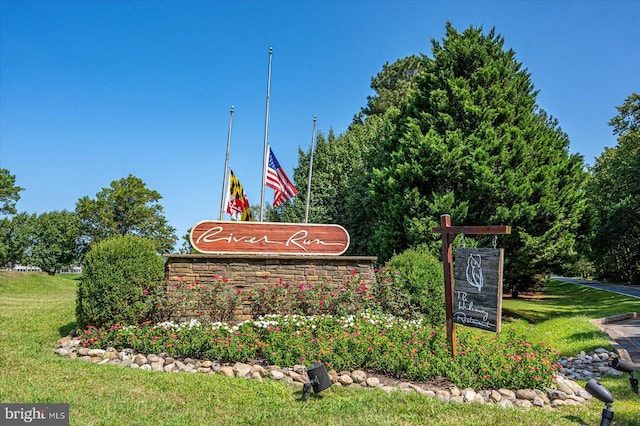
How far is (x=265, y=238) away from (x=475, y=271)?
5032 mm

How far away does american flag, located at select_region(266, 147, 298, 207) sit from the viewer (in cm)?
1265

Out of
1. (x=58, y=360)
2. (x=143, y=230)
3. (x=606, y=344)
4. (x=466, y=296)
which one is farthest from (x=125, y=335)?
(x=143, y=230)

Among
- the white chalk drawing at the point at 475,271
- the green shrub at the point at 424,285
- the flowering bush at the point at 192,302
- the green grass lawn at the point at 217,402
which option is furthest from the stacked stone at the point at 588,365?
the flowering bush at the point at 192,302

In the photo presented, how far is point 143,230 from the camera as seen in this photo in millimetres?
32094

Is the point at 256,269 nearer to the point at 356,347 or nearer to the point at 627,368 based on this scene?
the point at 356,347

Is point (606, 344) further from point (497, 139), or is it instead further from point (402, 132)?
point (402, 132)

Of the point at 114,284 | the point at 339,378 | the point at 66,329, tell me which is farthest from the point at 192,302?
the point at 339,378

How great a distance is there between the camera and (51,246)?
3606 centimetres

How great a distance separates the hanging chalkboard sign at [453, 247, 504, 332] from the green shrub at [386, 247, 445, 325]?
3.11 meters

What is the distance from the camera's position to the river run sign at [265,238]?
29.1 feet

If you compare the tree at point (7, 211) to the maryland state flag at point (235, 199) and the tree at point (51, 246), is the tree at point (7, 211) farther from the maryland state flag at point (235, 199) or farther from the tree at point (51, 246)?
the maryland state flag at point (235, 199)

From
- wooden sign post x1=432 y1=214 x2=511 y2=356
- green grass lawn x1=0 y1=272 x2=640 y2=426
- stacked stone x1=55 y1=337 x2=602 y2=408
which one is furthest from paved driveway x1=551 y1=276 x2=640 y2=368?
wooden sign post x1=432 y1=214 x2=511 y2=356

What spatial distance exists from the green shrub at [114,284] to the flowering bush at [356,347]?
1.01 feet

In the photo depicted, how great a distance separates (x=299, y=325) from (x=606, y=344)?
638 cm
